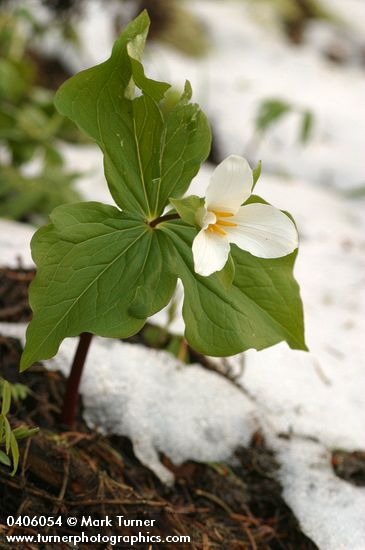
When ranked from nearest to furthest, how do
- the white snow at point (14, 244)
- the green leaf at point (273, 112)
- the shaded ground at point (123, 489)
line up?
1. the shaded ground at point (123, 489)
2. the white snow at point (14, 244)
3. the green leaf at point (273, 112)

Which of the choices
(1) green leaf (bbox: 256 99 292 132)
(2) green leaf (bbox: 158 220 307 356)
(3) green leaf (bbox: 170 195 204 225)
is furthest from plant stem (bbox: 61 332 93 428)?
(1) green leaf (bbox: 256 99 292 132)

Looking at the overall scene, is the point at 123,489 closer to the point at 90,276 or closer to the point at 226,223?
the point at 90,276

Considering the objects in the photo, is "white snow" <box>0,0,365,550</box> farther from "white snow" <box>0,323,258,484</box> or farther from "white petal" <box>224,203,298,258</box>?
"white petal" <box>224,203,298,258</box>

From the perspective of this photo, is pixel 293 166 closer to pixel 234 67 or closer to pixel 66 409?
pixel 234 67

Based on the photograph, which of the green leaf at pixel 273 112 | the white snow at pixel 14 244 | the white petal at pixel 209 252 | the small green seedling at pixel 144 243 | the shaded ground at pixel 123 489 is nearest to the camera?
the white petal at pixel 209 252

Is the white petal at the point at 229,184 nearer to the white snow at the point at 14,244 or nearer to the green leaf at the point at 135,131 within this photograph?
the green leaf at the point at 135,131

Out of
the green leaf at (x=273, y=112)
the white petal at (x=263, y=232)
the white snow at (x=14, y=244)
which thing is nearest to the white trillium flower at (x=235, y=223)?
the white petal at (x=263, y=232)
